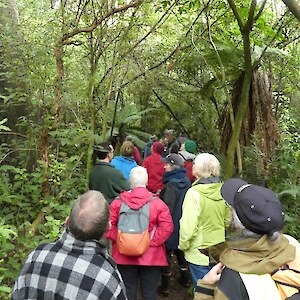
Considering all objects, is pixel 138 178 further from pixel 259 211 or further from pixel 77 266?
pixel 259 211

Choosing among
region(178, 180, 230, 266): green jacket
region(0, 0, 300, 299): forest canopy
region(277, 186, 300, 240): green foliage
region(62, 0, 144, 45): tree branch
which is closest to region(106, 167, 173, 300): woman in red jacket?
region(178, 180, 230, 266): green jacket

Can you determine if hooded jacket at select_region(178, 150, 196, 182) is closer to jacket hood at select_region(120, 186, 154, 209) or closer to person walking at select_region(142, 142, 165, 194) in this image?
person walking at select_region(142, 142, 165, 194)

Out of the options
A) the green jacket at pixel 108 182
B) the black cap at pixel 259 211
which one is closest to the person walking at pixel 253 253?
the black cap at pixel 259 211

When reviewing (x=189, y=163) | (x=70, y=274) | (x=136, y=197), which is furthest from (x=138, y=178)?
→ (x=189, y=163)

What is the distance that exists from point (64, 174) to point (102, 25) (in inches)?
107

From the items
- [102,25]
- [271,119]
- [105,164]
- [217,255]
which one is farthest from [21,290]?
[271,119]

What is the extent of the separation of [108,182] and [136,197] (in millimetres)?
985

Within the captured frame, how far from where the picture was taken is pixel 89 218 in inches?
80.4

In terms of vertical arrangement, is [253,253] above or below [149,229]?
above

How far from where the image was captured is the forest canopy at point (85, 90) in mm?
4840

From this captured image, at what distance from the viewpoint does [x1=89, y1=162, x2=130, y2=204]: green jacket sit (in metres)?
4.48

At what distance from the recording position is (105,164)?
461 centimetres

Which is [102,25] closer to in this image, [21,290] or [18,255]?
[18,255]

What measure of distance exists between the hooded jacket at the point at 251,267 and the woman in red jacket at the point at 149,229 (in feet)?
6.01
